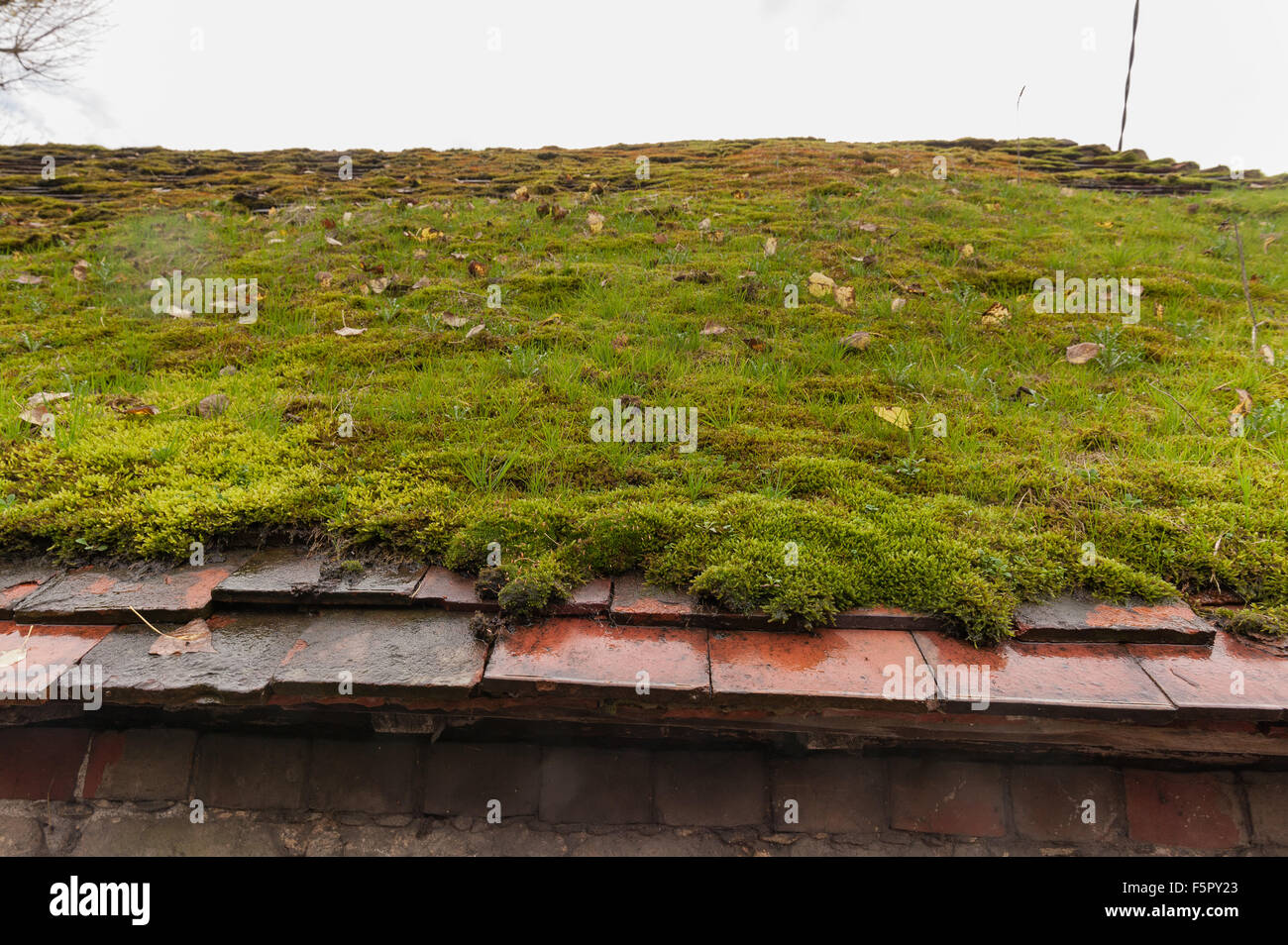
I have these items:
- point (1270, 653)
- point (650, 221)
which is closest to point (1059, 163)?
point (650, 221)

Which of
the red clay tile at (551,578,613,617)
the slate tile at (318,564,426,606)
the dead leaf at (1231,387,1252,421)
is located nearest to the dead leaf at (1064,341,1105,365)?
the dead leaf at (1231,387,1252,421)

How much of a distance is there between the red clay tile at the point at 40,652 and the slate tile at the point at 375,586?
0.63 meters

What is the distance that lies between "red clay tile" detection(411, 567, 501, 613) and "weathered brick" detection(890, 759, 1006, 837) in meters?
1.36

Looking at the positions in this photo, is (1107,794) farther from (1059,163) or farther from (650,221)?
(1059,163)

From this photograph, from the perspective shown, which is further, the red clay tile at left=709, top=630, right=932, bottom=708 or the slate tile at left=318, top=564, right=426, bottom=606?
the slate tile at left=318, top=564, right=426, bottom=606

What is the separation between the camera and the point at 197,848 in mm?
2070

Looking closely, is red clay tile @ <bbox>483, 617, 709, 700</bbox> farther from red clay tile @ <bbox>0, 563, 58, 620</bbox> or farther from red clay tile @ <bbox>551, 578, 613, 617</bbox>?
red clay tile @ <bbox>0, 563, 58, 620</bbox>

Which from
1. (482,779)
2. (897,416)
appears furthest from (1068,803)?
(482,779)

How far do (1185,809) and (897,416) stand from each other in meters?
1.74

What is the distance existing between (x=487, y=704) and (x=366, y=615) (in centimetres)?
47

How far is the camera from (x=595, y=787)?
2.04 m

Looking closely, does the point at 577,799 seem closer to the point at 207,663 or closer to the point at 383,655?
the point at 383,655

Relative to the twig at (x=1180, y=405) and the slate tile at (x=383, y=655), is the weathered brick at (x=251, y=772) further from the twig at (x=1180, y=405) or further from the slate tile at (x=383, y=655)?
the twig at (x=1180, y=405)

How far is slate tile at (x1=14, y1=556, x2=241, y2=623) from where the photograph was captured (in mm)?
1975
